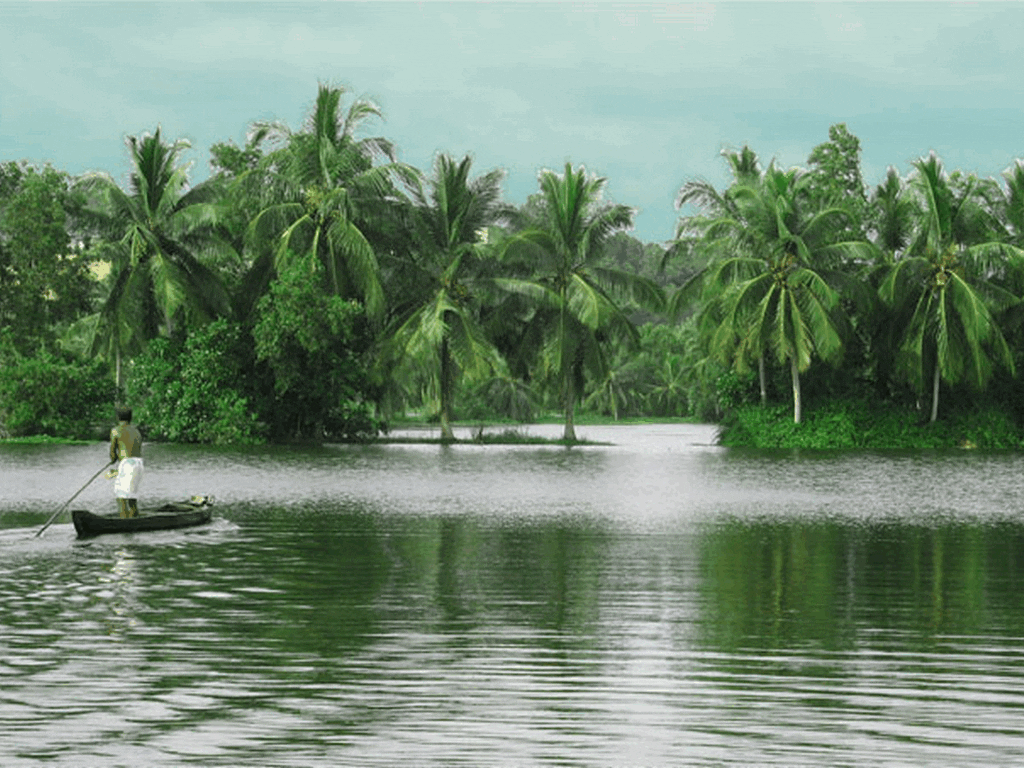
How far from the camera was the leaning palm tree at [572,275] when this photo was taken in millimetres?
44719

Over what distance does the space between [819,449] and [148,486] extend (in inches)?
991

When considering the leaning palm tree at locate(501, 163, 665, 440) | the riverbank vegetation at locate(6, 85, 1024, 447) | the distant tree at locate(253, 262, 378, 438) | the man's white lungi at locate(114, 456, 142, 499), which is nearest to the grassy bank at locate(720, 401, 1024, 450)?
the riverbank vegetation at locate(6, 85, 1024, 447)

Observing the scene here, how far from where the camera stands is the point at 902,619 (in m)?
11.0

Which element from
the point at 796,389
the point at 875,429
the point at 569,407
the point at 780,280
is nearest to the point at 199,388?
the point at 569,407

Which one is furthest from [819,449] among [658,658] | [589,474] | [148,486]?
[658,658]

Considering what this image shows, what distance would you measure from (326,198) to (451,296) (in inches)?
208

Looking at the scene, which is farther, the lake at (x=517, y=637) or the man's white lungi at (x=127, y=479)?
the man's white lungi at (x=127, y=479)

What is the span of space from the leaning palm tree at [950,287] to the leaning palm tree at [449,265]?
1322 centimetres

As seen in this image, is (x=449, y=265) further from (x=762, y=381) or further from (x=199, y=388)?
(x=762, y=381)

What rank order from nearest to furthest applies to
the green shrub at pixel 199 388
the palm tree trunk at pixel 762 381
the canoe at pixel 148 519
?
1. the canoe at pixel 148 519
2. the green shrub at pixel 199 388
3. the palm tree trunk at pixel 762 381

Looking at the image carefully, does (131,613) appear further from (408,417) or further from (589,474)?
(408,417)

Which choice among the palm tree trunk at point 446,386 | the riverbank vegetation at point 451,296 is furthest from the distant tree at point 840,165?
the palm tree trunk at point 446,386

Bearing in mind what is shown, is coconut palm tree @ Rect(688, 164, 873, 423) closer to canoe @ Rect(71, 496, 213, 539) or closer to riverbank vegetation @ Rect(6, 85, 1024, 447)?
riverbank vegetation @ Rect(6, 85, 1024, 447)

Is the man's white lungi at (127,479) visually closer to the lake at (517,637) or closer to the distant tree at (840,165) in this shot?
the lake at (517,637)
